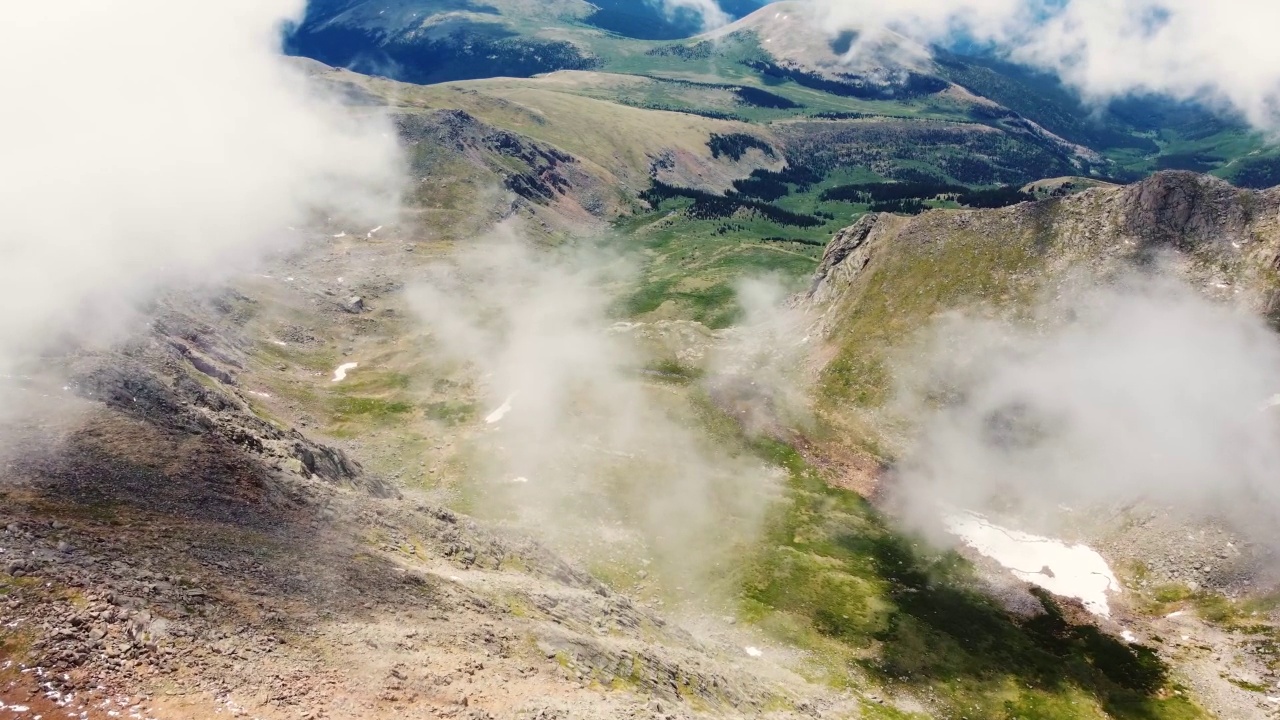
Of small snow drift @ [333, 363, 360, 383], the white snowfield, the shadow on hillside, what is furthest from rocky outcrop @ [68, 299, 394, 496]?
the white snowfield

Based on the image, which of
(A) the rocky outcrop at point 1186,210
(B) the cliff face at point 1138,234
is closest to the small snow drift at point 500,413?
(B) the cliff face at point 1138,234

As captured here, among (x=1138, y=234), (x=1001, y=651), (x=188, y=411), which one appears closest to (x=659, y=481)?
(x=1001, y=651)

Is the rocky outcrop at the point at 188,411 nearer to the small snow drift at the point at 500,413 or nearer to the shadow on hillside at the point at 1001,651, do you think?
the small snow drift at the point at 500,413

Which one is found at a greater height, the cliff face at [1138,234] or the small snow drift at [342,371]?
the cliff face at [1138,234]

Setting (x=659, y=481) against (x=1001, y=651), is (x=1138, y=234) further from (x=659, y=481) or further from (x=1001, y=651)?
(x=659, y=481)

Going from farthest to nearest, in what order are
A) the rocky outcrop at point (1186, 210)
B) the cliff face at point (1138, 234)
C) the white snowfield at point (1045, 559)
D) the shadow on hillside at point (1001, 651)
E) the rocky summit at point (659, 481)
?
the rocky outcrop at point (1186, 210)
the cliff face at point (1138, 234)
the white snowfield at point (1045, 559)
the shadow on hillside at point (1001, 651)
the rocky summit at point (659, 481)

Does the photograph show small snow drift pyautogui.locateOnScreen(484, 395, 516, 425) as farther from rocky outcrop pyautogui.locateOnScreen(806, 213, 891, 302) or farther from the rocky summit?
rocky outcrop pyautogui.locateOnScreen(806, 213, 891, 302)

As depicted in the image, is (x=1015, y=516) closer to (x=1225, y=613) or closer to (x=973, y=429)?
(x=973, y=429)
